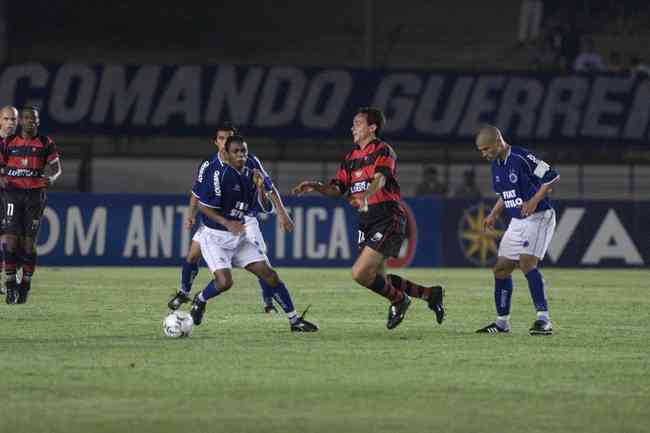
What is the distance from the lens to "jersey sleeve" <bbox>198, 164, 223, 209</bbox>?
12.6 metres

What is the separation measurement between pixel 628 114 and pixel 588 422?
2192 cm

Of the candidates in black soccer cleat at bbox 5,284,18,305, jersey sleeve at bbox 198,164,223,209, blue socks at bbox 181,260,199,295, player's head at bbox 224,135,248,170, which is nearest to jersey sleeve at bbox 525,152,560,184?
player's head at bbox 224,135,248,170

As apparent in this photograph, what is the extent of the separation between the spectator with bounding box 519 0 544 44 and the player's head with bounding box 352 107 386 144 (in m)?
23.7

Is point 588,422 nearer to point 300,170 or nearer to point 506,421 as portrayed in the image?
point 506,421

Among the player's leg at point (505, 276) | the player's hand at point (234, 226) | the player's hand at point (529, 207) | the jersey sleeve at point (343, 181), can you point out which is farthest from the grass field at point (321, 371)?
the jersey sleeve at point (343, 181)

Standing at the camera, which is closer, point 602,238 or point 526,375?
point 526,375

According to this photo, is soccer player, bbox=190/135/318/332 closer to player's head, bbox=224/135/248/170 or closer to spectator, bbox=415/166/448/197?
player's head, bbox=224/135/248/170

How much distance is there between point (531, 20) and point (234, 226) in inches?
975

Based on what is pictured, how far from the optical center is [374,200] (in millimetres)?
12820

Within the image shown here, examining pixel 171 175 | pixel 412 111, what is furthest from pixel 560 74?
pixel 171 175

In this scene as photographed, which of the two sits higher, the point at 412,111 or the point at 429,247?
the point at 412,111

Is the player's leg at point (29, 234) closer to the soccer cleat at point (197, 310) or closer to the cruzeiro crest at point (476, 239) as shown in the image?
the soccer cleat at point (197, 310)

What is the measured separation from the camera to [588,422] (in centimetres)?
766

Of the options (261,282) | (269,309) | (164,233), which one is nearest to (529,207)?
(261,282)
